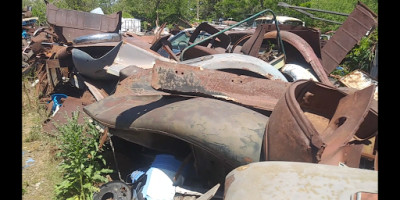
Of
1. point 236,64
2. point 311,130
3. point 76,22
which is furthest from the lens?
point 76,22

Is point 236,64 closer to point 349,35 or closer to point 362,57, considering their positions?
point 349,35

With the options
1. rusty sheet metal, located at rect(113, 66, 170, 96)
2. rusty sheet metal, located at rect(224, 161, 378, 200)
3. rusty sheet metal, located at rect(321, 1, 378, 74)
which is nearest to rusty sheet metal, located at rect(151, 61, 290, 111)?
rusty sheet metal, located at rect(113, 66, 170, 96)

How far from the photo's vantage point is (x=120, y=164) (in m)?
2.84

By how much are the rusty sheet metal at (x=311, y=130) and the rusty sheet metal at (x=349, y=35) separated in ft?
9.21

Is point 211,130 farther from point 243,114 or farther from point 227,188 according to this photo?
point 227,188

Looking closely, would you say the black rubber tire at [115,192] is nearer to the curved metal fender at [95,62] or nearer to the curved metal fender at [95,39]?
the curved metal fender at [95,62]

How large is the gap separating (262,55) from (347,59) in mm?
2955

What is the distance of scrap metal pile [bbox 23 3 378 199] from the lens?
1.37m

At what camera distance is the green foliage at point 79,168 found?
8.66ft

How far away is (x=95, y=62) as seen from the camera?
381cm

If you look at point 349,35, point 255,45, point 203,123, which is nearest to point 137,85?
point 203,123

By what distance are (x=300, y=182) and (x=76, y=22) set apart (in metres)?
5.58

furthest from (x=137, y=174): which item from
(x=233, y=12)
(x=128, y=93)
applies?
(x=233, y=12)

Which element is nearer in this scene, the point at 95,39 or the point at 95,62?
the point at 95,62
